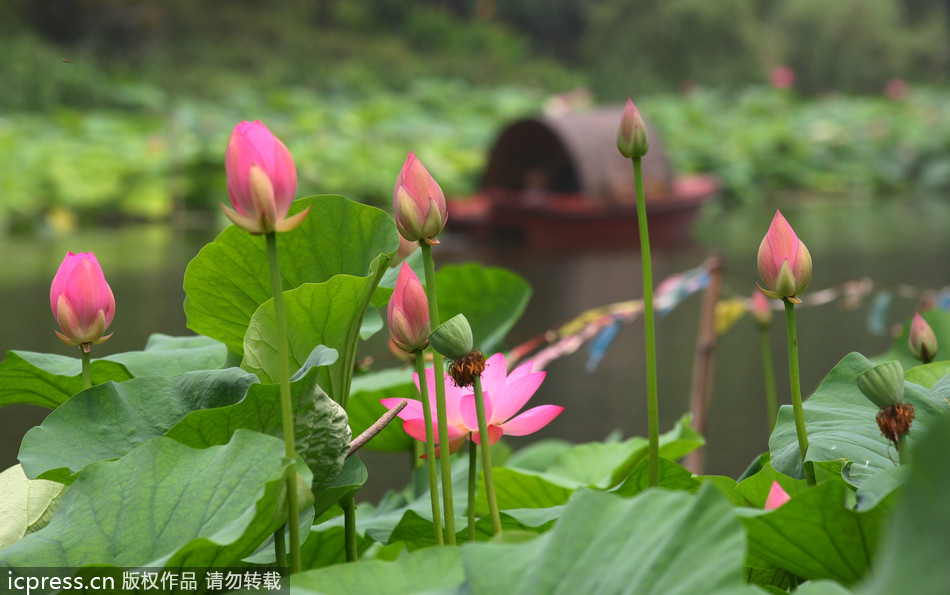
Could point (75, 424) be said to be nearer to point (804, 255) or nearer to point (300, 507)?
point (300, 507)

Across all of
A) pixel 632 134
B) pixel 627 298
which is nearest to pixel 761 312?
pixel 632 134

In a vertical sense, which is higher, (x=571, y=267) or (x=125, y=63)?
(x=125, y=63)

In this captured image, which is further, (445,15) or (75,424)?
(445,15)

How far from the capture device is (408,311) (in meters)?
0.29

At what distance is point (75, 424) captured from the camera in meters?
0.32

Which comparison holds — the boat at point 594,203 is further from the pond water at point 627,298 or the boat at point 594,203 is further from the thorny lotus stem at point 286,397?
the thorny lotus stem at point 286,397

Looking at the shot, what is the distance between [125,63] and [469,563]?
28.1ft

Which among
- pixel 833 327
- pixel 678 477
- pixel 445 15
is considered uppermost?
pixel 445 15

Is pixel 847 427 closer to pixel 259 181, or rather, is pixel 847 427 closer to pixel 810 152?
pixel 259 181

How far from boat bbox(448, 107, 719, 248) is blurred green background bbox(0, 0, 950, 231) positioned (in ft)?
1.63

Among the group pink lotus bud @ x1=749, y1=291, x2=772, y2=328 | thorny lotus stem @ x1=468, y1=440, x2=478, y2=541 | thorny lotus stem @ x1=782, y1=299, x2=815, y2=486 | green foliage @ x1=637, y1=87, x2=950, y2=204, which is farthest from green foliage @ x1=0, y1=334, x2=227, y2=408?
green foliage @ x1=637, y1=87, x2=950, y2=204

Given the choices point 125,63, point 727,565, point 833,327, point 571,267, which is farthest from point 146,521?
point 125,63

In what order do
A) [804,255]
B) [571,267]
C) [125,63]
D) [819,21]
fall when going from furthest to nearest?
[819,21] < [125,63] < [571,267] < [804,255]

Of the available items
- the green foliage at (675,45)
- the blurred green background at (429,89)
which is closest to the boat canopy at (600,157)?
the blurred green background at (429,89)
